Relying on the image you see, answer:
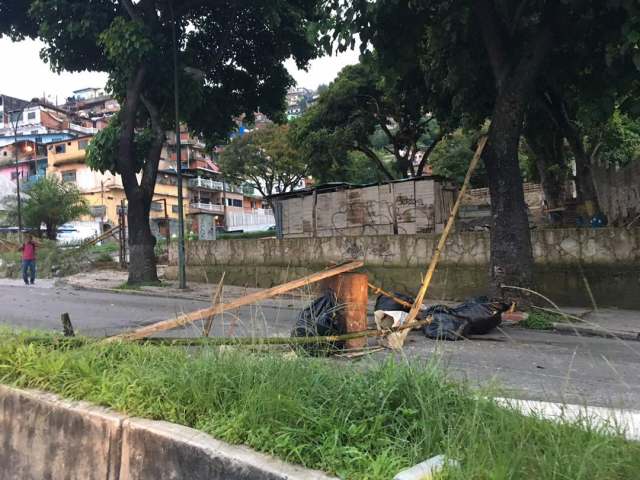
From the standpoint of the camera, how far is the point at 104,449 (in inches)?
108

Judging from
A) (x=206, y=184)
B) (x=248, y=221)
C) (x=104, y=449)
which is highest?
(x=206, y=184)

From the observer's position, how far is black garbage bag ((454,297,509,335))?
6918 millimetres

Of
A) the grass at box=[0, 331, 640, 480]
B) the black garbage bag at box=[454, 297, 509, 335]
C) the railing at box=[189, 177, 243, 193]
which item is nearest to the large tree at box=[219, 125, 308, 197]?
the railing at box=[189, 177, 243, 193]

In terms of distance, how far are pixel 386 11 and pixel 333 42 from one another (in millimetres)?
992

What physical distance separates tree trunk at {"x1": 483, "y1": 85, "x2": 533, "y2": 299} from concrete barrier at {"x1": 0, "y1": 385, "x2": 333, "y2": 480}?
283 inches

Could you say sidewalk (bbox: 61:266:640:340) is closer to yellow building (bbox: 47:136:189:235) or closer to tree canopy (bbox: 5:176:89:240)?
tree canopy (bbox: 5:176:89:240)

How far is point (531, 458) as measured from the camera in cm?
205

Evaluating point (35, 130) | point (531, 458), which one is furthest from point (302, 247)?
point (35, 130)

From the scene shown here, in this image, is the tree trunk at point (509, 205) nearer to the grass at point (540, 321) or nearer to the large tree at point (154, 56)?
the grass at point (540, 321)

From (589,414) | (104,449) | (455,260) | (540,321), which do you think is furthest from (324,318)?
(455,260)

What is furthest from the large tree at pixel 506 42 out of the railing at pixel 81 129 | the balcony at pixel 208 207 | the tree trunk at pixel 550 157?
the railing at pixel 81 129

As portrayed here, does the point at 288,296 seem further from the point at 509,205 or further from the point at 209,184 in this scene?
the point at 209,184

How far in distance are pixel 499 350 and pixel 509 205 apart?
3193mm

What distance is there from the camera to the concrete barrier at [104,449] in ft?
7.51
